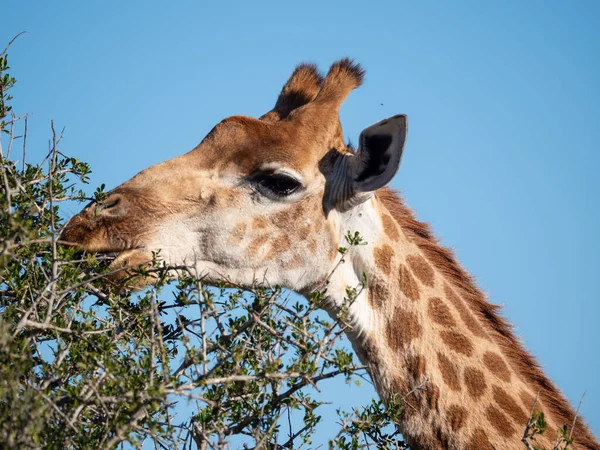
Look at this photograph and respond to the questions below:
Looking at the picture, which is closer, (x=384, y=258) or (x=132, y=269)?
(x=132, y=269)

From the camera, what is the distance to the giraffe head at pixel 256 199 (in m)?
5.52

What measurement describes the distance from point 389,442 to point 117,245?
2.35 meters

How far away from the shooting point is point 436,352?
218 inches

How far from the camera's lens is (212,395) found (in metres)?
4.26

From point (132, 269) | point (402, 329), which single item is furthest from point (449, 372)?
point (132, 269)

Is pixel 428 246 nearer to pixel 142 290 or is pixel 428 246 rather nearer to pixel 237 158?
pixel 237 158

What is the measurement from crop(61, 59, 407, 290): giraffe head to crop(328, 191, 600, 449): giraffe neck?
0.28 m

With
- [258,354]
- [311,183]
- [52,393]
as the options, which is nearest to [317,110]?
[311,183]

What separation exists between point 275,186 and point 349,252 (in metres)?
0.78

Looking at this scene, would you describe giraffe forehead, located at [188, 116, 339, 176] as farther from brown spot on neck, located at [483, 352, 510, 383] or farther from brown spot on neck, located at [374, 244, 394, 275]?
brown spot on neck, located at [483, 352, 510, 383]

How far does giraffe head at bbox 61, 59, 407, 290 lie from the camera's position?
552 cm

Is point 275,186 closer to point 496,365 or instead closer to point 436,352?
point 436,352

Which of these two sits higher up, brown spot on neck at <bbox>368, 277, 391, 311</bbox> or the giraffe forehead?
the giraffe forehead

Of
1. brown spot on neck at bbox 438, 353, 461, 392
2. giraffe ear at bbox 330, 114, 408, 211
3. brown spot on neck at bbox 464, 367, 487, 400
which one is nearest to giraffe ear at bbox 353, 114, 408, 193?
giraffe ear at bbox 330, 114, 408, 211
